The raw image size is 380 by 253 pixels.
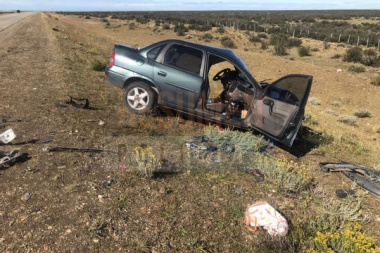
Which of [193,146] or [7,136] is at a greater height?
[7,136]

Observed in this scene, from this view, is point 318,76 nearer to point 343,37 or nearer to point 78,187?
point 78,187

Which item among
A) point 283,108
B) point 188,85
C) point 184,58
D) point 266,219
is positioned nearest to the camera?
point 266,219

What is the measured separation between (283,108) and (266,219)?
2.42 meters

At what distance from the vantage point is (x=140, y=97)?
22.4 feet

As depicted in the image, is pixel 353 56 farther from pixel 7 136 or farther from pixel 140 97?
pixel 7 136

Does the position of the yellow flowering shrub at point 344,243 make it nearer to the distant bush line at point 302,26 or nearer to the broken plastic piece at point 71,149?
the broken plastic piece at point 71,149

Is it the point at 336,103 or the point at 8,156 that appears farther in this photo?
the point at 336,103

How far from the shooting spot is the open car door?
5477 millimetres

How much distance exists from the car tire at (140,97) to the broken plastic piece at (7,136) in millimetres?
2322

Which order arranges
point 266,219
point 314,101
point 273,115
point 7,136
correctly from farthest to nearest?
point 314,101
point 273,115
point 7,136
point 266,219

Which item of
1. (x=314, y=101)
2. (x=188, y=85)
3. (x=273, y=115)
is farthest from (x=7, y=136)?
(x=314, y=101)

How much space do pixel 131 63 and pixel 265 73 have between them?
35.9 feet

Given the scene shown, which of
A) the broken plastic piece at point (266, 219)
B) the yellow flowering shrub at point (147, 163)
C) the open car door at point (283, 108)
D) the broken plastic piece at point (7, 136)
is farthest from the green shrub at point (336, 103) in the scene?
the broken plastic piece at point (7, 136)

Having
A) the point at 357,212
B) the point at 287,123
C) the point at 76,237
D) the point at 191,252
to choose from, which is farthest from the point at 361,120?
the point at 76,237
